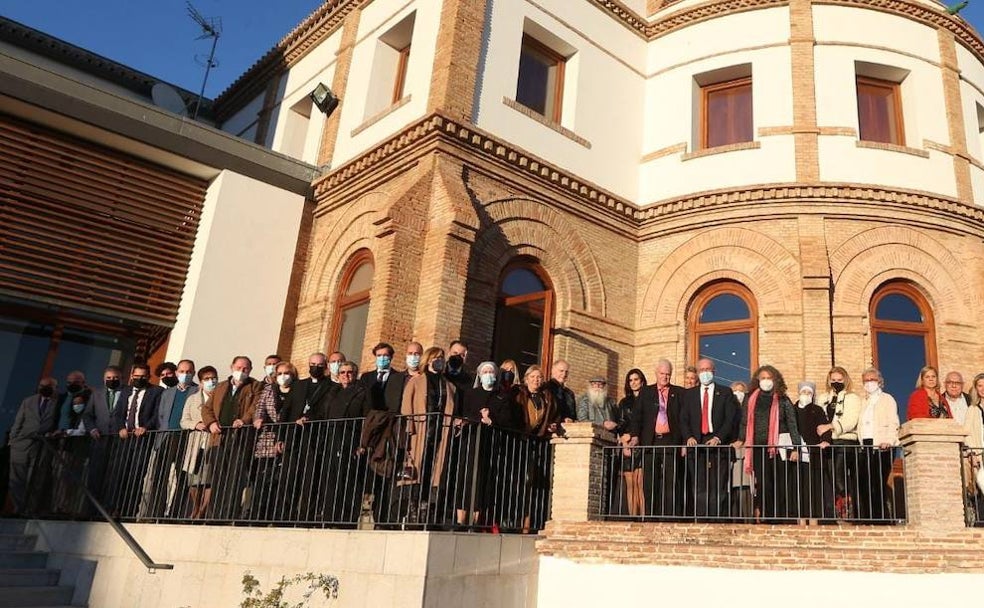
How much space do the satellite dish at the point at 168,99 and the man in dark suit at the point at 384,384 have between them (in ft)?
44.9

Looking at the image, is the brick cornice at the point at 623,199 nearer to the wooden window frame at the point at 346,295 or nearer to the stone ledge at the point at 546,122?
the stone ledge at the point at 546,122

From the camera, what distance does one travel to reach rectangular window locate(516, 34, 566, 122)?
48.0ft

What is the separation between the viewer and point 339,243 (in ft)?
45.9

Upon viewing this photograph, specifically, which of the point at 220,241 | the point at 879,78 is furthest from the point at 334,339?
the point at 879,78

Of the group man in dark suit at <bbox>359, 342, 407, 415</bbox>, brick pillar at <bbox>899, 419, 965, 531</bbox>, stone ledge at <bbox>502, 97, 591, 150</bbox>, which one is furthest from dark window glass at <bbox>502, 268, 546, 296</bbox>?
brick pillar at <bbox>899, 419, 965, 531</bbox>

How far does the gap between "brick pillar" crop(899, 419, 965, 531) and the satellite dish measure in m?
17.4

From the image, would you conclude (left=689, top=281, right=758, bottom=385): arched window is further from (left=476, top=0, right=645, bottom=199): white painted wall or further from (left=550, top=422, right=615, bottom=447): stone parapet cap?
(left=550, top=422, right=615, bottom=447): stone parapet cap

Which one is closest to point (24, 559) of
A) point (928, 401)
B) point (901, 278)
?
point (928, 401)

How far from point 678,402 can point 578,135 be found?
24.1ft

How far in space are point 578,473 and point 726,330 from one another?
22.3ft

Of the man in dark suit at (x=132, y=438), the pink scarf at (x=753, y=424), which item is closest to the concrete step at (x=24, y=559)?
the man in dark suit at (x=132, y=438)

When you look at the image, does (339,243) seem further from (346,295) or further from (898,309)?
(898,309)

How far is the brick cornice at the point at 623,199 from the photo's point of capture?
12914 millimetres

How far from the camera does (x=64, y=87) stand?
39.5 feet
